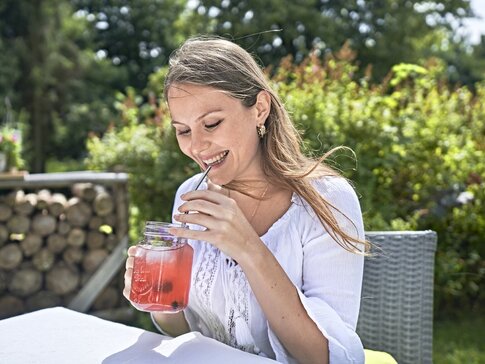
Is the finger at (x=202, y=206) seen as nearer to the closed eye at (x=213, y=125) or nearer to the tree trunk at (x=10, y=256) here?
the closed eye at (x=213, y=125)

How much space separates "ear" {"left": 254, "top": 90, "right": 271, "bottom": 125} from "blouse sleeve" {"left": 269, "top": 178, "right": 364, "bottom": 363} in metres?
0.21

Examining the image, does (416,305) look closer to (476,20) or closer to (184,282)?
(184,282)

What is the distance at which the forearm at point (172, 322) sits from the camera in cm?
171

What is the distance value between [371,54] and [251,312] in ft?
51.7

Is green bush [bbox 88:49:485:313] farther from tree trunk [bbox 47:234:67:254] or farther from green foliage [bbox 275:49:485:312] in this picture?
tree trunk [bbox 47:234:67:254]

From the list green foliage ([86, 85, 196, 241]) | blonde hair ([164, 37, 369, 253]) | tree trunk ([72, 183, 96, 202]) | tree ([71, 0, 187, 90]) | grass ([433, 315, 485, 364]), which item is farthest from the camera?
tree ([71, 0, 187, 90])

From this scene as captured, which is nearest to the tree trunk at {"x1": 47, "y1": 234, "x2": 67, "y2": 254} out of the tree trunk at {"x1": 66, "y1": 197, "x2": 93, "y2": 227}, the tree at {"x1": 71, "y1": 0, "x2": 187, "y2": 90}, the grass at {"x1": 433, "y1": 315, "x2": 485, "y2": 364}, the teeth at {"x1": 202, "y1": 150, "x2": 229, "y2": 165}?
the tree trunk at {"x1": 66, "y1": 197, "x2": 93, "y2": 227}

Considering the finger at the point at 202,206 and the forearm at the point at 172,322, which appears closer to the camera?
the finger at the point at 202,206

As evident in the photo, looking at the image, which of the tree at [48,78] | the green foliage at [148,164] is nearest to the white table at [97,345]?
the green foliage at [148,164]

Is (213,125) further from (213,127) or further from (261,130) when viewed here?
(261,130)

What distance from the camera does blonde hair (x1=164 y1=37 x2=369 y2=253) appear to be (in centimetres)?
154

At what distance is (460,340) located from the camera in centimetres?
396

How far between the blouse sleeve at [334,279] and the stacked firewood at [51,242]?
9.07ft

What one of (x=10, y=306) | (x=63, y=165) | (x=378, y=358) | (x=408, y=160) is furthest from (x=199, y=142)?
(x=63, y=165)
